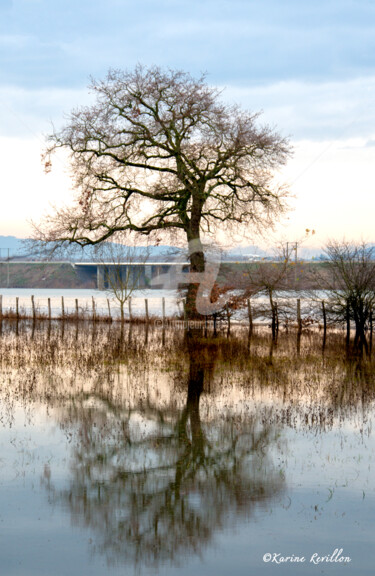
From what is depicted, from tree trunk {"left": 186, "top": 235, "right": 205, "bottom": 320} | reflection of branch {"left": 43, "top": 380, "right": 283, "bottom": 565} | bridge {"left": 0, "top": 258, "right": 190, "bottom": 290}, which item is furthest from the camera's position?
bridge {"left": 0, "top": 258, "right": 190, "bottom": 290}

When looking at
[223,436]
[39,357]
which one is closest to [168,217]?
[39,357]

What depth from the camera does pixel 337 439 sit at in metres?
10.8

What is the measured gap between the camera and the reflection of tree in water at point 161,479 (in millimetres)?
6926

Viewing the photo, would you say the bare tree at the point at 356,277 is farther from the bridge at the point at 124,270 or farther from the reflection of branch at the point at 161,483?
the reflection of branch at the point at 161,483

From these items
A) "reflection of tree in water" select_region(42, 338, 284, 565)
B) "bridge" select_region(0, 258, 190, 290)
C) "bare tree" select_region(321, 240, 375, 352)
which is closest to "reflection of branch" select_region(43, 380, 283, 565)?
"reflection of tree in water" select_region(42, 338, 284, 565)

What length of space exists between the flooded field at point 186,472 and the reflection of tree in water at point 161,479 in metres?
0.02

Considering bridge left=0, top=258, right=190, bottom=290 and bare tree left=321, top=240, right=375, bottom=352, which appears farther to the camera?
bridge left=0, top=258, right=190, bottom=290

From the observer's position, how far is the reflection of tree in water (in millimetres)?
6926

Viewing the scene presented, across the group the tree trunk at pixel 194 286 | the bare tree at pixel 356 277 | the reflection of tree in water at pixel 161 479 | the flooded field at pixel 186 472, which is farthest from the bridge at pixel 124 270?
the reflection of tree in water at pixel 161 479

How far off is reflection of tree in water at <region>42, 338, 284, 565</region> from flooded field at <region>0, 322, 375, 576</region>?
2 centimetres

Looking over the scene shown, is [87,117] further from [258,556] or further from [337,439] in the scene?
[258,556]

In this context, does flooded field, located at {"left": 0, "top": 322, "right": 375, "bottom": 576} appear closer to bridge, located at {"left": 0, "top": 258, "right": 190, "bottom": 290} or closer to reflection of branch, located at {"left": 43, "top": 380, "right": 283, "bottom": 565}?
reflection of branch, located at {"left": 43, "top": 380, "right": 283, "bottom": 565}

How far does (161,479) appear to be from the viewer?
8.66 m

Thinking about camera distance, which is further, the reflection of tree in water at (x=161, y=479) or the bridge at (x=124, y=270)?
the bridge at (x=124, y=270)
